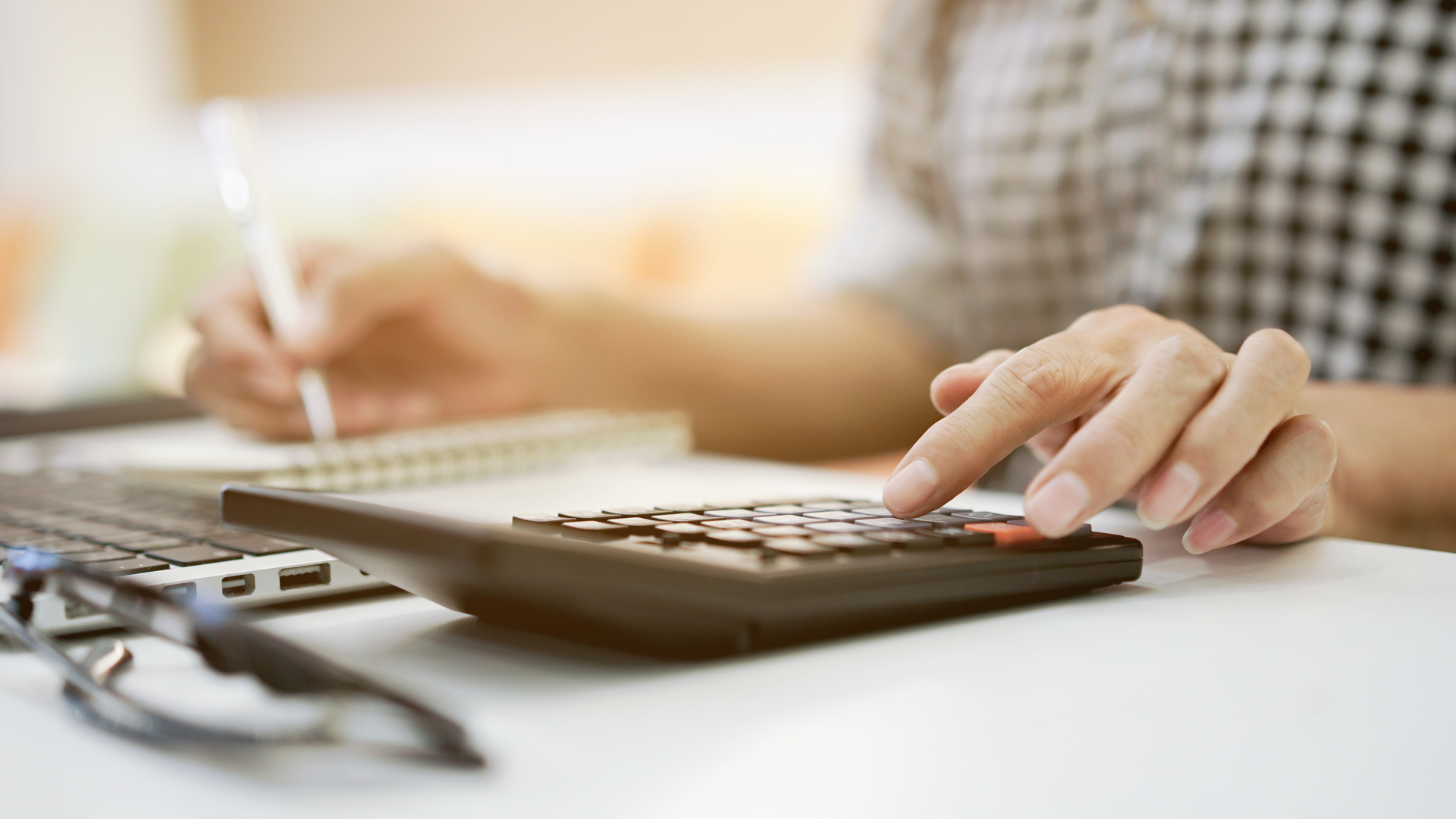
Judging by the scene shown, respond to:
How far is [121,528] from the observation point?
0.33 metres

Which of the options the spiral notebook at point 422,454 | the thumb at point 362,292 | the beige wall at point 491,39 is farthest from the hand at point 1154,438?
the beige wall at point 491,39

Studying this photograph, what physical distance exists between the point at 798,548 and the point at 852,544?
0.6 inches

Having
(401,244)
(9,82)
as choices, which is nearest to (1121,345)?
(401,244)

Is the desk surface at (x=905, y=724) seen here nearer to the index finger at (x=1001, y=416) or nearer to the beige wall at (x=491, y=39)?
the index finger at (x=1001, y=416)

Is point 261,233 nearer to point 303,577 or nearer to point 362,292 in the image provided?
point 362,292

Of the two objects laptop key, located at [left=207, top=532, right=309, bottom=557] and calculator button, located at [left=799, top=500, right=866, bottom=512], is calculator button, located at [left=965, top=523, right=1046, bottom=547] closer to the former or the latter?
calculator button, located at [left=799, top=500, right=866, bottom=512]

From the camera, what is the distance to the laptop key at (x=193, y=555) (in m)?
0.28

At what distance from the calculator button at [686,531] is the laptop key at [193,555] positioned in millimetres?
117

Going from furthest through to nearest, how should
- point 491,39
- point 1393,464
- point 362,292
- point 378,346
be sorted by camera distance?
point 491,39 → point 378,346 → point 362,292 → point 1393,464

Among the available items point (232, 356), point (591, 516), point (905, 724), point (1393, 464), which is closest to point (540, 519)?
point (591, 516)

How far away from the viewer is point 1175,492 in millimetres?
282

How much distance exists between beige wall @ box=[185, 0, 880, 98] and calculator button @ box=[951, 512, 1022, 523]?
5.16 feet

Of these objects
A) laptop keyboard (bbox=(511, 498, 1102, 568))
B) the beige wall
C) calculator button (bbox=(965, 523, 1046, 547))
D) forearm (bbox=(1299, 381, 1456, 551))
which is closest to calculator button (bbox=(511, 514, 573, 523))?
laptop keyboard (bbox=(511, 498, 1102, 568))

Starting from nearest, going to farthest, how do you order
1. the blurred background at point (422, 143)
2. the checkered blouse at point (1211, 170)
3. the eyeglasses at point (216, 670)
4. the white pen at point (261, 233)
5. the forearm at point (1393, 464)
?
1. the eyeglasses at point (216, 670)
2. the forearm at point (1393, 464)
3. the checkered blouse at point (1211, 170)
4. the white pen at point (261, 233)
5. the blurred background at point (422, 143)
